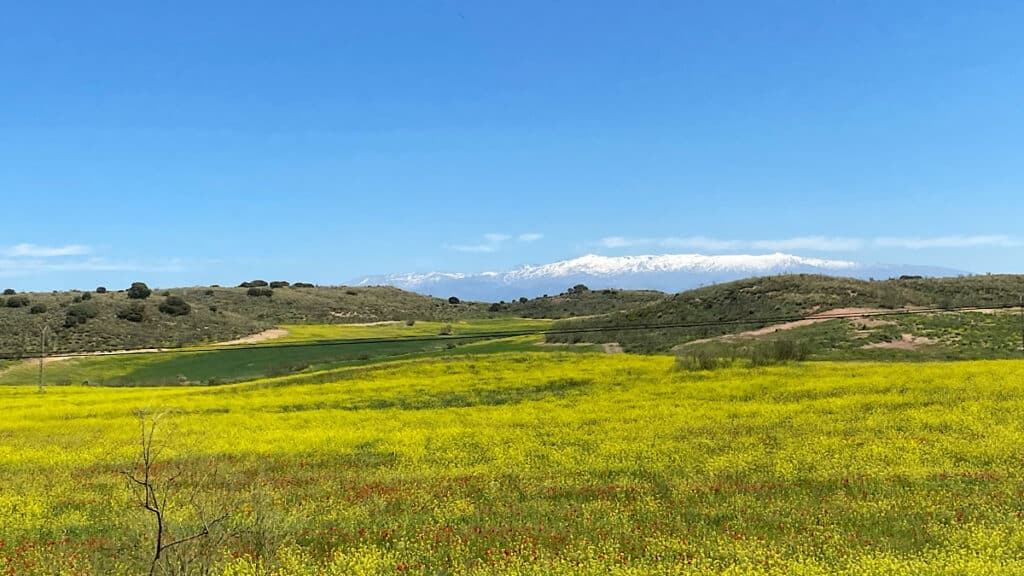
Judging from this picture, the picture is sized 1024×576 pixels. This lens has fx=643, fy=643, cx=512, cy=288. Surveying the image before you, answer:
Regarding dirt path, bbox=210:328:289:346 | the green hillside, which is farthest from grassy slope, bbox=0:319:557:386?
the green hillside

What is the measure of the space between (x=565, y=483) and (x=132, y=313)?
82.1 m

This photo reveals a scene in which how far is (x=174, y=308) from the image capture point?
87.6 meters

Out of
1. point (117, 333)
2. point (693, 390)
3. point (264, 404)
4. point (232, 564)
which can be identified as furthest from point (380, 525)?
point (117, 333)

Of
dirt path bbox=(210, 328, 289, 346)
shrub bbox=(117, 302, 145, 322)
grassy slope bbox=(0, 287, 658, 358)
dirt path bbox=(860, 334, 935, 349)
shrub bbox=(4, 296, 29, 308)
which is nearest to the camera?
dirt path bbox=(860, 334, 935, 349)

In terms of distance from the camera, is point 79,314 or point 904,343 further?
point 79,314

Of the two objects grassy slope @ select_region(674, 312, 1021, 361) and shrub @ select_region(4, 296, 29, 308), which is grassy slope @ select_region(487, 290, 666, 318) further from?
shrub @ select_region(4, 296, 29, 308)

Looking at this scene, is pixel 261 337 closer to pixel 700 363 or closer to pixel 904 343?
pixel 700 363

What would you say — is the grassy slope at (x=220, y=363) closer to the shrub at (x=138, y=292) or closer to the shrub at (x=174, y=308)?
the shrub at (x=174, y=308)

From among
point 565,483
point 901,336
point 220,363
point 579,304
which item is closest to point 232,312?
point 220,363

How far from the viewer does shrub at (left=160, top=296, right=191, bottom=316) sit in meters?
87.1

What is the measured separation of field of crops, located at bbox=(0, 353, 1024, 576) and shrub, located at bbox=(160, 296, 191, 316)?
6060 centimetres

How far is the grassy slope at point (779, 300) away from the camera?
5900 cm

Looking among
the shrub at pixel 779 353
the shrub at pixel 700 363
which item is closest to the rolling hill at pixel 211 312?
the shrub at pixel 700 363

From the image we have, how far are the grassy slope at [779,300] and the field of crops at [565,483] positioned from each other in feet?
94.2
